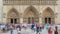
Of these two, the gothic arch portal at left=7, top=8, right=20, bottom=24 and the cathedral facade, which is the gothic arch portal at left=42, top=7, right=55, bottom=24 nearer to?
the cathedral facade

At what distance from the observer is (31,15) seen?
35.7 meters

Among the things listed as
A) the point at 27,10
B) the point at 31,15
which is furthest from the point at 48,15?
the point at 27,10

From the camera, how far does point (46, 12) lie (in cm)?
3544

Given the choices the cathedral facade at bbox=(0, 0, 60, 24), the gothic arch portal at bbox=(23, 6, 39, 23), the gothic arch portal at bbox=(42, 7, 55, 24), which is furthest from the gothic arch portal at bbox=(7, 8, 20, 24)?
the gothic arch portal at bbox=(42, 7, 55, 24)

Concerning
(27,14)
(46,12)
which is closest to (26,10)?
(27,14)

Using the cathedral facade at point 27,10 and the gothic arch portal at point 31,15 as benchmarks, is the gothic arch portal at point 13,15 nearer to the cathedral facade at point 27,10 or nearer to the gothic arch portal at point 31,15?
the cathedral facade at point 27,10

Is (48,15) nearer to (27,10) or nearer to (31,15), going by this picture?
(31,15)

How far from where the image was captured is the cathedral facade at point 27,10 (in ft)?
114

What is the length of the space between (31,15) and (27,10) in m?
1.05

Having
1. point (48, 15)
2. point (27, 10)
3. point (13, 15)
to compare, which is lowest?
point (48, 15)

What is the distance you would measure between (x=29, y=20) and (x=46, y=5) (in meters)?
3.54

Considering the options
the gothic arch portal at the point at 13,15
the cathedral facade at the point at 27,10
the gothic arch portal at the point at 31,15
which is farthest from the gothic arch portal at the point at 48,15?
the gothic arch portal at the point at 13,15

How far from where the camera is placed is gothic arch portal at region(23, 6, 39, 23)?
115 ft

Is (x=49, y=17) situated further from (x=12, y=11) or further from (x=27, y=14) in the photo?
(x=12, y=11)
